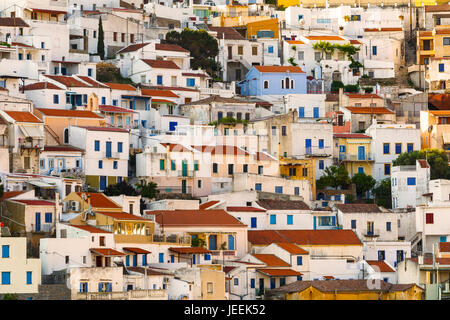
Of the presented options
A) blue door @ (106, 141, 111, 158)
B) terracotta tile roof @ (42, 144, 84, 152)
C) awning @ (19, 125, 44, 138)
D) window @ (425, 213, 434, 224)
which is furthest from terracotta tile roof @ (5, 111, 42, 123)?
window @ (425, 213, 434, 224)

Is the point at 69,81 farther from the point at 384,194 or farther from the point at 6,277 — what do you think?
the point at 6,277

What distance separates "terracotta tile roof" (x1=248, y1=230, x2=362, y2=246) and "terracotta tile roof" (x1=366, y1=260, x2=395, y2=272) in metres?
1.11

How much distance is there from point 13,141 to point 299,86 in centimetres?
2531

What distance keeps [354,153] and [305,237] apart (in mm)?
12779

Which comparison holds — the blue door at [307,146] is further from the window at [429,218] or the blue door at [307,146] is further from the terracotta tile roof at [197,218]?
the terracotta tile roof at [197,218]

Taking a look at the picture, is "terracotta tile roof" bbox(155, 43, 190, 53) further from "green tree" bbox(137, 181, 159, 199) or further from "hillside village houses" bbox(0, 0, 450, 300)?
"green tree" bbox(137, 181, 159, 199)

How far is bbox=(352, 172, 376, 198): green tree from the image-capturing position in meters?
68.9

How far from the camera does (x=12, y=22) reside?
77500 mm

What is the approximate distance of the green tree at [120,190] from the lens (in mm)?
62219

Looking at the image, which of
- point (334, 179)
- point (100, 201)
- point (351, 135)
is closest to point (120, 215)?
point (100, 201)

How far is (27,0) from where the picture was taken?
80.3 metres
